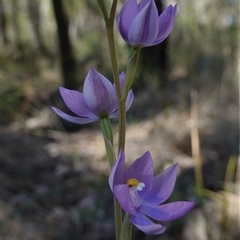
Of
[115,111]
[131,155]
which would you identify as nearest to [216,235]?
[131,155]

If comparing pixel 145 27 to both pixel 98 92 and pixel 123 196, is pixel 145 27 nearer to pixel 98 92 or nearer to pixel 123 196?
pixel 98 92

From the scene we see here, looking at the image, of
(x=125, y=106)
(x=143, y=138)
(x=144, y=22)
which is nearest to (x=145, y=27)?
(x=144, y=22)

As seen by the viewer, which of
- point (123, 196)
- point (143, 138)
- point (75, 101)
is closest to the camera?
point (123, 196)

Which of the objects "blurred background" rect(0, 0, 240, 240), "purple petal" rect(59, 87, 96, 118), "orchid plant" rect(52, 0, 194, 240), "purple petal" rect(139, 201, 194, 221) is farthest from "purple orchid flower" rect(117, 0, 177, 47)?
"blurred background" rect(0, 0, 240, 240)

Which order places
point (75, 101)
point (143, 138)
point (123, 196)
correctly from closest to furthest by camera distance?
point (123, 196) → point (75, 101) → point (143, 138)

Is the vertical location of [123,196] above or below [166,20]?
below

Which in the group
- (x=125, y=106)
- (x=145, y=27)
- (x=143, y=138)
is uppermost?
(x=145, y=27)

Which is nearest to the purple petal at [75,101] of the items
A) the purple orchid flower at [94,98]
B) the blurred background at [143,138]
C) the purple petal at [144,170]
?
the purple orchid flower at [94,98]
